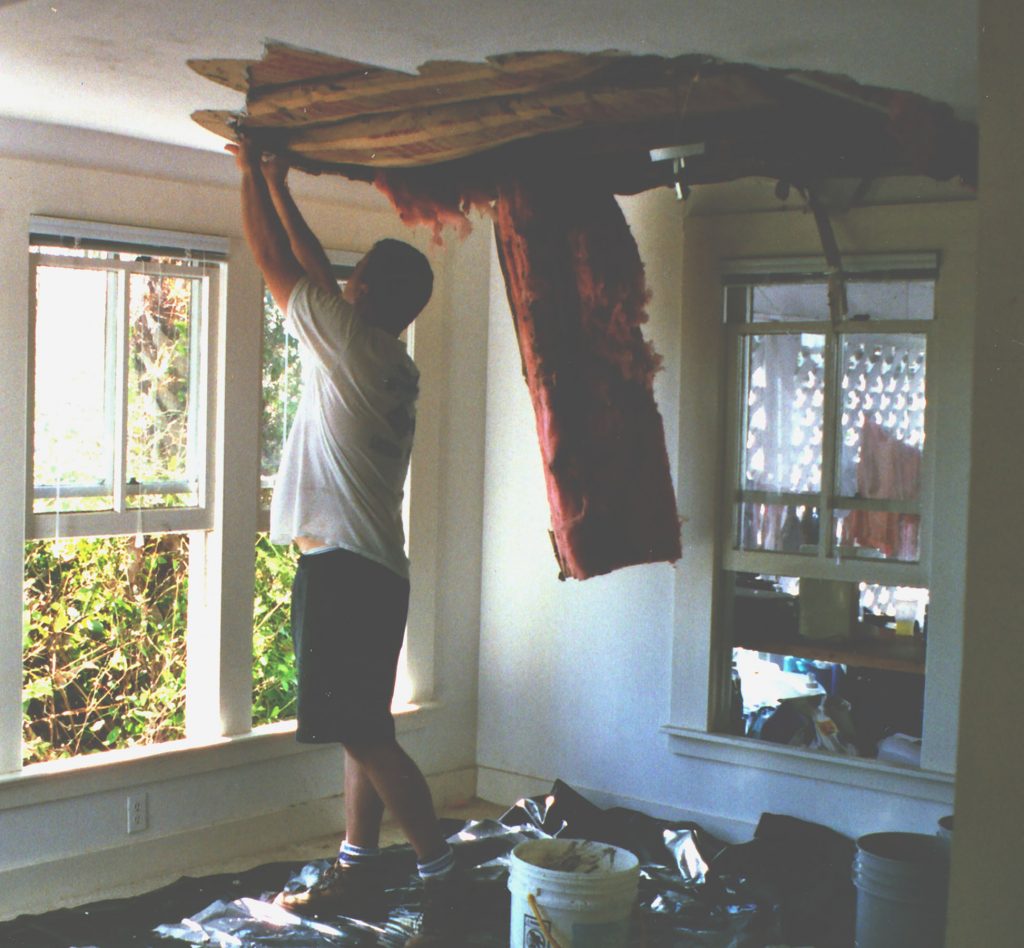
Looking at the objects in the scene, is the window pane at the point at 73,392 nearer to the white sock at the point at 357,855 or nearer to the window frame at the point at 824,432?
the white sock at the point at 357,855

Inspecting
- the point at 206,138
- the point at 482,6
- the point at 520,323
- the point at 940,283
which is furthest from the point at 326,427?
the point at 940,283

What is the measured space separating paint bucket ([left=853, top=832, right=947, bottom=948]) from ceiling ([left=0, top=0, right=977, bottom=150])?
6.78 feet

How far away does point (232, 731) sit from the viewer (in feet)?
14.4

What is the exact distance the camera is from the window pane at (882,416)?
4.19 meters

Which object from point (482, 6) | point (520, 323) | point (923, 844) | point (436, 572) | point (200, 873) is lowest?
point (200, 873)

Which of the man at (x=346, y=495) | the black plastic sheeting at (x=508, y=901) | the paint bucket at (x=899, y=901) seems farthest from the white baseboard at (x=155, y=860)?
the paint bucket at (x=899, y=901)

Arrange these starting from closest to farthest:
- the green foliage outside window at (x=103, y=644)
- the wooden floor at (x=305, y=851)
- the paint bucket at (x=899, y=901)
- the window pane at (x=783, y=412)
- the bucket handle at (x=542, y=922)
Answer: the bucket handle at (x=542, y=922) < the paint bucket at (x=899, y=901) < the wooden floor at (x=305, y=851) < the window pane at (x=783, y=412) < the green foliage outside window at (x=103, y=644)

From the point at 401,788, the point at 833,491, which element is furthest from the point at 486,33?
the point at 833,491

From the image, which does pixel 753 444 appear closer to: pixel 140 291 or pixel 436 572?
pixel 436 572

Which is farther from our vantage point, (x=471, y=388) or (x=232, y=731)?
(x=471, y=388)

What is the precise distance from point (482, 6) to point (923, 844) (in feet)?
8.99

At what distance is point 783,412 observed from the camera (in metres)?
4.43

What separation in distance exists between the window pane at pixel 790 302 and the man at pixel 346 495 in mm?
1391

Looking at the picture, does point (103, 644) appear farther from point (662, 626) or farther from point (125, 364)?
point (662, 626)
